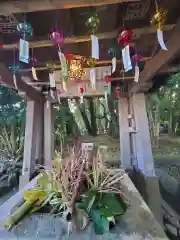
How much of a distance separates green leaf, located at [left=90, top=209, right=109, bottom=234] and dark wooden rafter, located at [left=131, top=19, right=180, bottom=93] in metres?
1.06

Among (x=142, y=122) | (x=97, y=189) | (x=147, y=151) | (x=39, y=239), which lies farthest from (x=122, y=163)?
(x=39, y=239)

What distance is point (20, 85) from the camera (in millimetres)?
2146

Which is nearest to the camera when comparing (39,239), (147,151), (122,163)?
(39,239)

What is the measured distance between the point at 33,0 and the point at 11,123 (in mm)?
3988

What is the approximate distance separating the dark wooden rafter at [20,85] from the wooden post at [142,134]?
1353mm

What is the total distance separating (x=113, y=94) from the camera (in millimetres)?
2930

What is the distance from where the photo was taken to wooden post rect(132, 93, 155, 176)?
2609mm

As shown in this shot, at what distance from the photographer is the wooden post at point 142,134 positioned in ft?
8.56

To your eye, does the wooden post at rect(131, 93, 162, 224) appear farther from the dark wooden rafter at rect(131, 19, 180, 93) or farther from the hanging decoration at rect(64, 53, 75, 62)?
the hanging decoration at rect(64, 53, 75, 62)

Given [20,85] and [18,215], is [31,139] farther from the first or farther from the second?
[18,215]

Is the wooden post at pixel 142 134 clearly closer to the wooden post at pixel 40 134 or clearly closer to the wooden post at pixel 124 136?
the wooden post at pixel 124 136

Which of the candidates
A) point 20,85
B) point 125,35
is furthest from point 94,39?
point 20,85

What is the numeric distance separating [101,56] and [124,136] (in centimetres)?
121

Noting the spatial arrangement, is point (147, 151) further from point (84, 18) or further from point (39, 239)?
point (39, 239)
